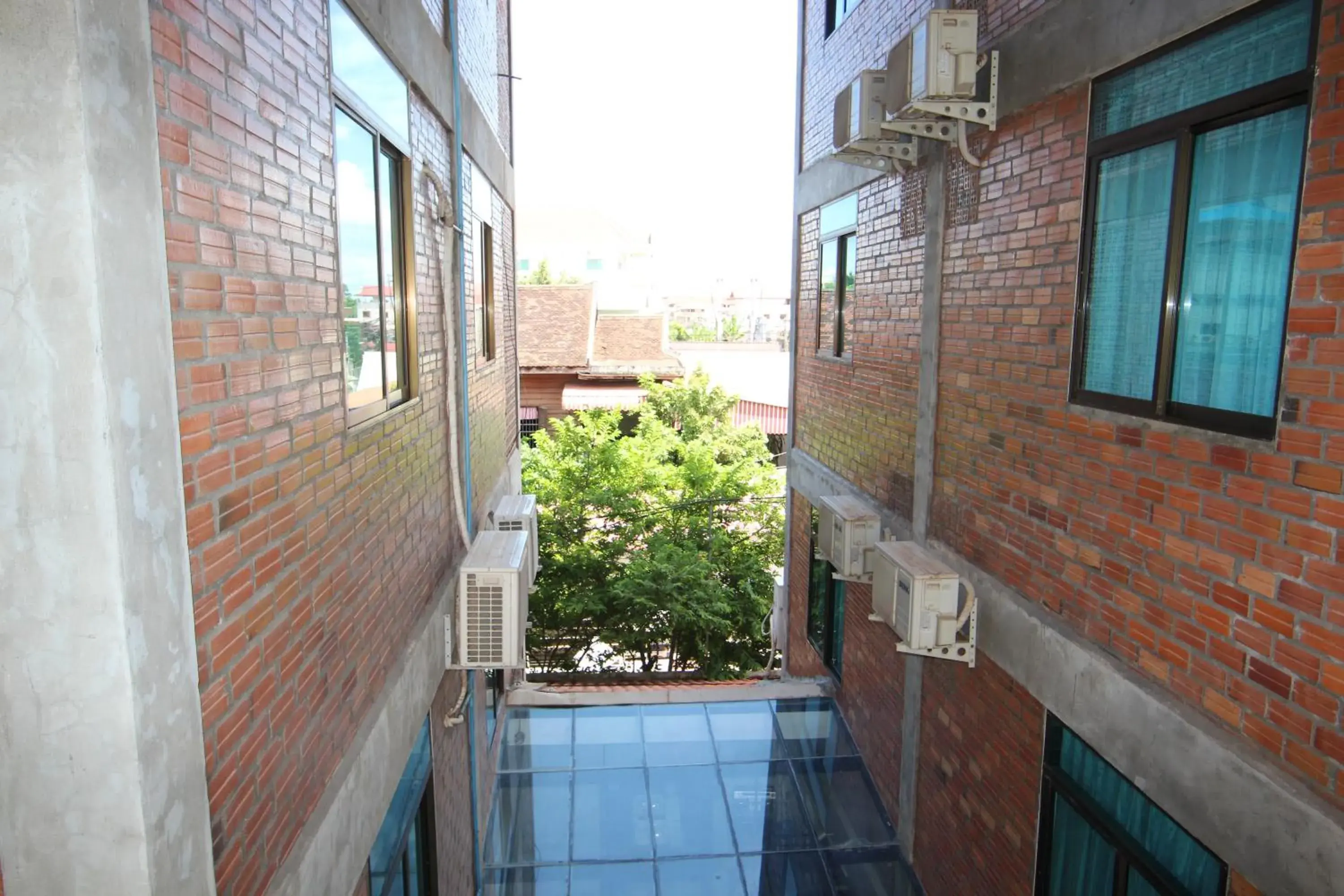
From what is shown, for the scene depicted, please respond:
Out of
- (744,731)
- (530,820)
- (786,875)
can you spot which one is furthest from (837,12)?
(530,820)

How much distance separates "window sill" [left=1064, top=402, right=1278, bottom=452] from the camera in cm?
311

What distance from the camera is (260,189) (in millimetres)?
2588

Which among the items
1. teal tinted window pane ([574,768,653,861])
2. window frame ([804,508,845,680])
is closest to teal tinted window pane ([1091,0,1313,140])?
window frame ([804,508,845,680])

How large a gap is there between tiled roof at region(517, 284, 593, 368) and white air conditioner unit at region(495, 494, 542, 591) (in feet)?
47.3

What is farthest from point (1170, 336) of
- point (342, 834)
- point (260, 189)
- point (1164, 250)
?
point (342, 834)

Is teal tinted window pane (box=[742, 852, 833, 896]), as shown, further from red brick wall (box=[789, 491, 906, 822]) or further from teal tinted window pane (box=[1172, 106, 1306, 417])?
teal tinted window pane (box=[1172, 106, 1306, 417])

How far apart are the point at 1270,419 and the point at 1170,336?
2.47 ft

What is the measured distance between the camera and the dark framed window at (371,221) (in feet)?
11.6

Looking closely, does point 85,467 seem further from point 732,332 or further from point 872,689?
point 732,332

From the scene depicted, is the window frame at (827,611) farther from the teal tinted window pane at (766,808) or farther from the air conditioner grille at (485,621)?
the air conditioner grille at (485,621)

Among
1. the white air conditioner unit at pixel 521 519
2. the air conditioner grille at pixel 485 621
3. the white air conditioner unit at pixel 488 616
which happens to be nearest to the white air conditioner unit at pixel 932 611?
the white air conditioner unit at pixel 488 616

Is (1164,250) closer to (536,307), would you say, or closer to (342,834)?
(342,834)

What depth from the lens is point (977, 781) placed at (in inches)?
219

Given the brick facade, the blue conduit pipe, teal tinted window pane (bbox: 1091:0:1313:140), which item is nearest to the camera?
the brick facade
